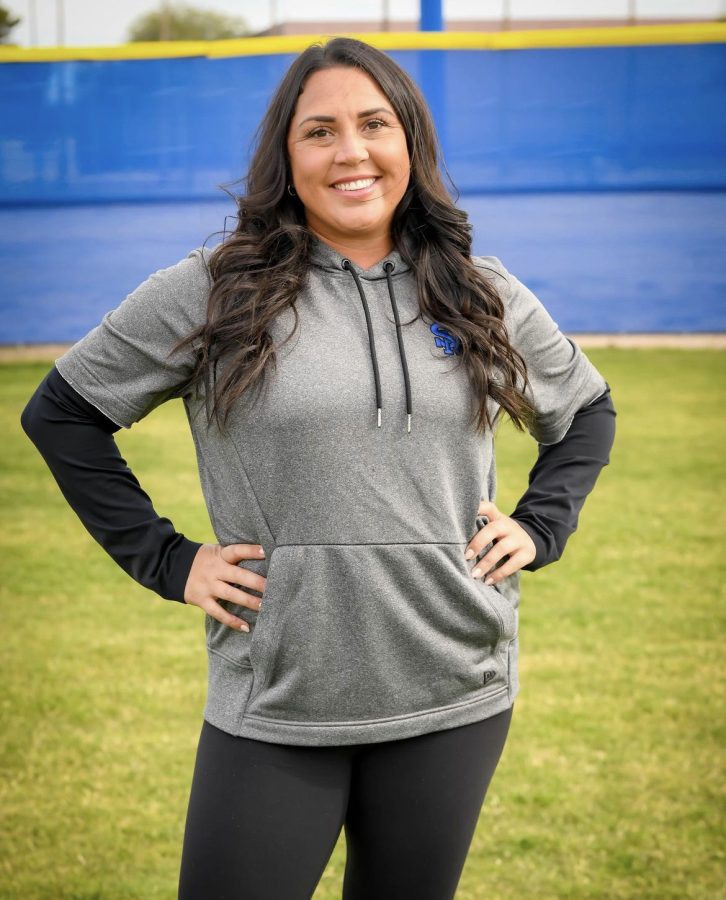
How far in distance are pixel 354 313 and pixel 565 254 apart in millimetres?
7676

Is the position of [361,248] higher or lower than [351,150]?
lower

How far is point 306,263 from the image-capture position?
1.65m

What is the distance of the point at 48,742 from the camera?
12.2 ft

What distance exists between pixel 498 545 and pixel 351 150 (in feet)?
1.97


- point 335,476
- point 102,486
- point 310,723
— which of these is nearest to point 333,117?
point 335,476

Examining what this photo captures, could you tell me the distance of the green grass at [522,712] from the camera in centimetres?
304

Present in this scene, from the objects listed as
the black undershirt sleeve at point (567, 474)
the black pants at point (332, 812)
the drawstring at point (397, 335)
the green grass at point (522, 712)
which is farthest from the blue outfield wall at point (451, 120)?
the black pants at point (332, 812)

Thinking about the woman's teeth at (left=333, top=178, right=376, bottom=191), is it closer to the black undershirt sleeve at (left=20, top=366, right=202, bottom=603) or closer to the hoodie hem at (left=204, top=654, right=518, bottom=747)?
the black undershirt sleeve at (left=20, top=366, right=202, bottom=603)

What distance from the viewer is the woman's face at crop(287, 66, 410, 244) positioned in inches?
64.8

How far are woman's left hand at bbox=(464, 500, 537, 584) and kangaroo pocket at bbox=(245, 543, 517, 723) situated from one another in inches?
2.8

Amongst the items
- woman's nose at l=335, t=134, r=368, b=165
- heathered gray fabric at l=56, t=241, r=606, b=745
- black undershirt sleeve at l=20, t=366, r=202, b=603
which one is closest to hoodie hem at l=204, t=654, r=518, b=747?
heathered gray fabric at l=56, t=241, r=606, b=745

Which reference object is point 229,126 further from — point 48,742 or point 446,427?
point 446,427

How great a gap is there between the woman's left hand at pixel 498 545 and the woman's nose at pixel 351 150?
0.52m

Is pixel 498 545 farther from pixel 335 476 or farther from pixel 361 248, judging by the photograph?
pixel 361 248
